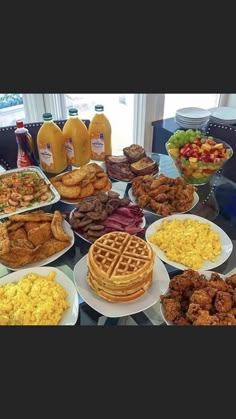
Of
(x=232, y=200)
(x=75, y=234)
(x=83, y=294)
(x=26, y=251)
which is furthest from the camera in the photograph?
(x=232, y=200)

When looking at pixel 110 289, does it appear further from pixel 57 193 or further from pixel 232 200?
pixel 232 200

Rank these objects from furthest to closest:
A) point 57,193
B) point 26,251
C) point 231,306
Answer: point 57,193
point 26,251
point 231,306

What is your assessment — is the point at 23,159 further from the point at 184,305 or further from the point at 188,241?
the point at 184,305

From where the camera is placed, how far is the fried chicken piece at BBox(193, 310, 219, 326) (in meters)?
Result: 1.19

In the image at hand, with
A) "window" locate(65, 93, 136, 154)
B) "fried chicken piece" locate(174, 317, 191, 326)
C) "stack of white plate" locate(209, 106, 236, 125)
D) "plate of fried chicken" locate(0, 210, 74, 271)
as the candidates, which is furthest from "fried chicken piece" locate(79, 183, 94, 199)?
"window" locate(65, 93, 136, 154)

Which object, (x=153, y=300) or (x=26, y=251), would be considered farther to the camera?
(x=26, y=251)

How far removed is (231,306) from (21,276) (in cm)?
83

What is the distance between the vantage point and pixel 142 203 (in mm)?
1884

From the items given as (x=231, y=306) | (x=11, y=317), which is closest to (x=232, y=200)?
(x=231, y=306)

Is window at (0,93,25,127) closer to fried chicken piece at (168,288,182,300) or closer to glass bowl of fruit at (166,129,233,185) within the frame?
glass bowl of fruit at (166,129,233,185)

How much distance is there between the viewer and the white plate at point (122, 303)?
4.38 ft

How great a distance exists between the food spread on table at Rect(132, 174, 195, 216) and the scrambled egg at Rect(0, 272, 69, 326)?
2.26 ft

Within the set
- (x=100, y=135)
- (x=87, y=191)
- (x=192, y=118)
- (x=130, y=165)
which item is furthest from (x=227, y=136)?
(x=87, y=191)

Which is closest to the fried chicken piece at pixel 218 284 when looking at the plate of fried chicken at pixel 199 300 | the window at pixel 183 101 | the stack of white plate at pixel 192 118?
the plate of fried chicken at pixel 199 300
